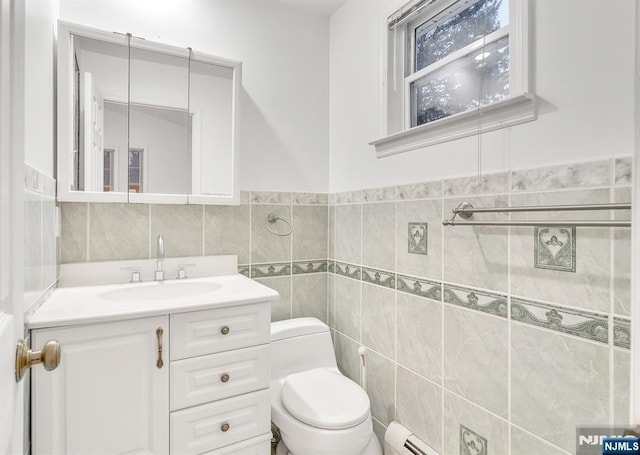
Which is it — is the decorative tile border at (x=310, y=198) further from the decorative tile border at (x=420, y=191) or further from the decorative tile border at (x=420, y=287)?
the decorative tile border at (x=420, y=287)

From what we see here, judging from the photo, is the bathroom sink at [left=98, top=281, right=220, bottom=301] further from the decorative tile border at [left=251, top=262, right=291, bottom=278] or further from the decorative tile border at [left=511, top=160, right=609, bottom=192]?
the decorative tile border at [left=511, top=160, right=609, bottom=192]

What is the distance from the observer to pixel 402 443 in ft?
4.98

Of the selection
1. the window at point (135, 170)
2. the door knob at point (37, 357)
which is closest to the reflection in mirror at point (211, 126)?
the window at point (135, 170)

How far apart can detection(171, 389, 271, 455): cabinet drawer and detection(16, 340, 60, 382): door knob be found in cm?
78

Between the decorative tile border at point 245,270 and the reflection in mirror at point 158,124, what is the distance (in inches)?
19.0

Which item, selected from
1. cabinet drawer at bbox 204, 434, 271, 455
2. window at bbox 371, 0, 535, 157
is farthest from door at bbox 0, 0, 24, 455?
window at bbox 371, 0, 535, 157

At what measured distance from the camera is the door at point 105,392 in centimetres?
105

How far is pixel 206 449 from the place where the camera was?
1.29 m

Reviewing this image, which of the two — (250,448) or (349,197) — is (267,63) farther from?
(250,448)

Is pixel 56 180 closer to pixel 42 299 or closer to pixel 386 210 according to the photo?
pixel 42 299

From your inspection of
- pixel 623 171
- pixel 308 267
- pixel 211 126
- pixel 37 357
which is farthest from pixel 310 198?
pixel 37 357

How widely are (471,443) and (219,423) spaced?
0.94 m

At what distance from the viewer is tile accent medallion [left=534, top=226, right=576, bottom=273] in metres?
1.00

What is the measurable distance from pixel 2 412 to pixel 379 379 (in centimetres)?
154
